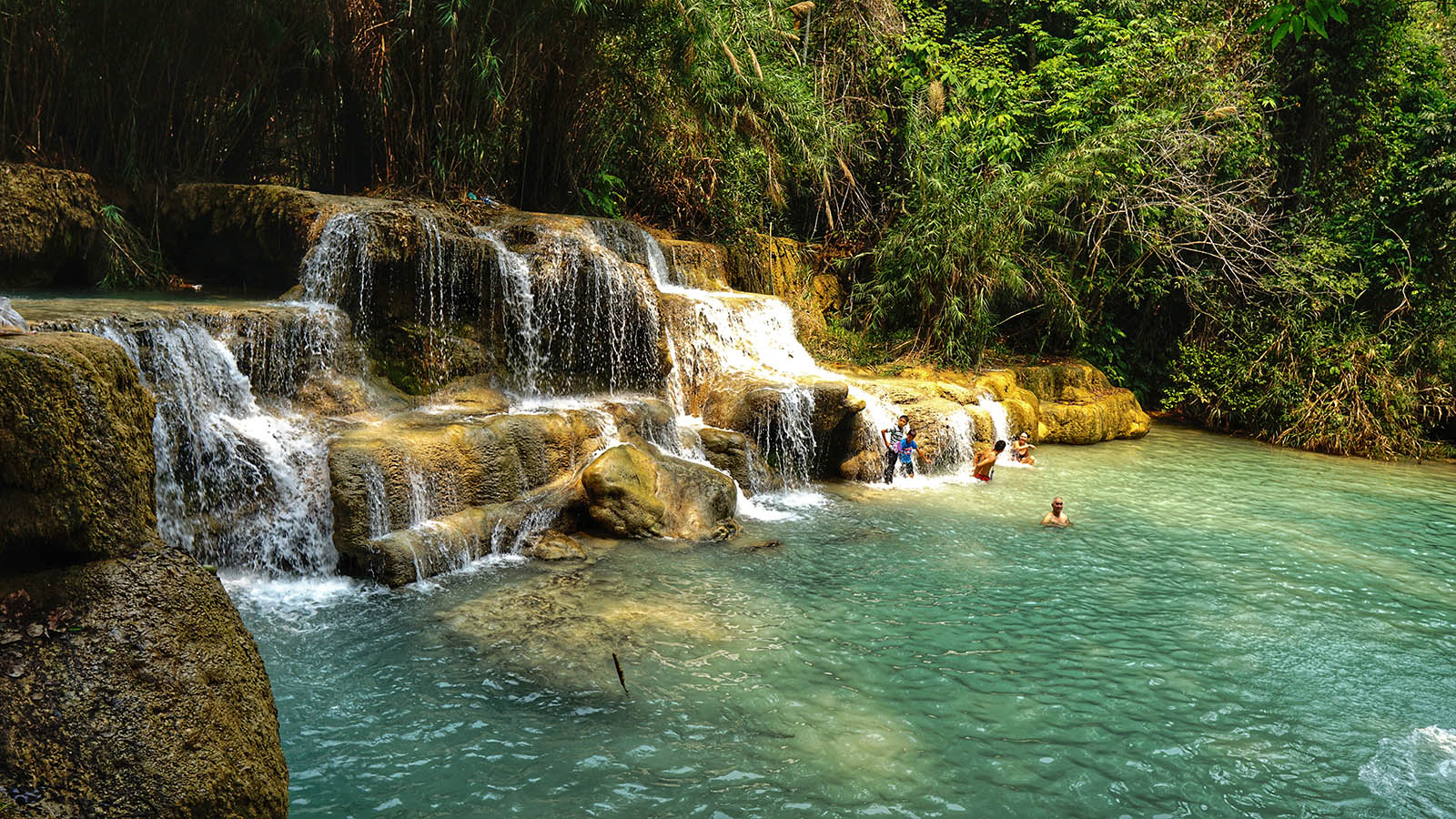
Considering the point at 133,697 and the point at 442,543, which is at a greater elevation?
the point at 133,697

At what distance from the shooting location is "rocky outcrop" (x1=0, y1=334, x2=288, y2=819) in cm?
259

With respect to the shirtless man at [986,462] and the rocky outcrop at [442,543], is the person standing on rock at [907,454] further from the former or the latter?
the rocky outcrop at [442,543]

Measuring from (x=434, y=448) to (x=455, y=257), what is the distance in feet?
8.41

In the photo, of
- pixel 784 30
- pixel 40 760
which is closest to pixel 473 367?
pixel 40 760

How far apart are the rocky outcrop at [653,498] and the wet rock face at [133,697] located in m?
4.50

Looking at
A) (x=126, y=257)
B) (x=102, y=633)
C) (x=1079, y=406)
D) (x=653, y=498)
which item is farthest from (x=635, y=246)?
(x=102, y=633)

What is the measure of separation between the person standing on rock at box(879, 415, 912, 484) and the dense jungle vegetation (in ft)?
10.4

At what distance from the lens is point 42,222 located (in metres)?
8.89

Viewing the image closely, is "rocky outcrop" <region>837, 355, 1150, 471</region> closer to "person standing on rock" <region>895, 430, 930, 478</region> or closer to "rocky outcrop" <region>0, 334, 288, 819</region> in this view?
"person standing on rock" <region>895, 430, 930, 478</region>

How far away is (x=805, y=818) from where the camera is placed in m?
3.76

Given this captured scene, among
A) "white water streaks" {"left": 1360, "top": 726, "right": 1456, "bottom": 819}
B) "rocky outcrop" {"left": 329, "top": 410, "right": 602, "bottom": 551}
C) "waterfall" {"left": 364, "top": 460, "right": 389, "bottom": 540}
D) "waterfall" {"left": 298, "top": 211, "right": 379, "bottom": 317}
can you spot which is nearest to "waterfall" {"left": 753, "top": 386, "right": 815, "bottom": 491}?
"rocky outcrop" {"left": 329, "top": 410, "right": 602, "bottom": 551}

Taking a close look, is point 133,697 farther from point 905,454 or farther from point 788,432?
point 905,454

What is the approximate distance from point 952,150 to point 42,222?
1197 centimetres

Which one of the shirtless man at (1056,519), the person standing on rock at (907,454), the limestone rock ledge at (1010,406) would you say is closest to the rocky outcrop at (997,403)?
the limestone rock ledge at (1010,406)
